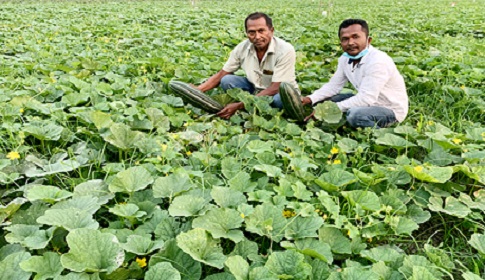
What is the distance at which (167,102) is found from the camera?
12.9 feet

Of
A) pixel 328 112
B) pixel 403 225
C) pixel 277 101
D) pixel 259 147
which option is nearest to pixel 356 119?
pixel 328 112

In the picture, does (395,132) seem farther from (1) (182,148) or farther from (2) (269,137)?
(1) (182,148)

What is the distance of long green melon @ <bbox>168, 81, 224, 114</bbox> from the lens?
12.6 ft

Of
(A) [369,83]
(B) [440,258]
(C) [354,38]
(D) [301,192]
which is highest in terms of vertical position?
(C) [354,38]

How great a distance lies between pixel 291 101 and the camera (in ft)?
11.7

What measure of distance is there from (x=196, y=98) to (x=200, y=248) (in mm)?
2158

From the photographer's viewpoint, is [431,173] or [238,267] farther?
[431,173]

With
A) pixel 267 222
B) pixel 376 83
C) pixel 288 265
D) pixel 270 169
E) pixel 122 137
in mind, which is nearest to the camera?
pixel 288 265

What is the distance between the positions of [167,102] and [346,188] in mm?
1982

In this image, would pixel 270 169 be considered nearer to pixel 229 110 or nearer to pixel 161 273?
pixel 161 273

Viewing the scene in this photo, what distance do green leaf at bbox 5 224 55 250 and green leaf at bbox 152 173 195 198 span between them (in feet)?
1.86

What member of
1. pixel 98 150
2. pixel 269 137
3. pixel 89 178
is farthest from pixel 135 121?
pixel 269 137

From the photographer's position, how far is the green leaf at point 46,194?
2.13 metres

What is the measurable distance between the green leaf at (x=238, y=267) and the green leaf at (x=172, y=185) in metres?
0.64
